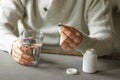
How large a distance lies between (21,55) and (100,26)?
51cm

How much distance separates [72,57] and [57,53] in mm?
82

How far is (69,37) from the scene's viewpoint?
1166 millimetres

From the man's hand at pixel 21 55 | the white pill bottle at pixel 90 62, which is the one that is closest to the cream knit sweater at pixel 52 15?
the man's hand at pixel 21 55

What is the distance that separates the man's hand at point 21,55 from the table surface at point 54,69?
0.07 feet

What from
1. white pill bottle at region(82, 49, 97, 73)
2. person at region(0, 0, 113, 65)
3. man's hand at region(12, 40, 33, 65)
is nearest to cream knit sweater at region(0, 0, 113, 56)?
person at region(0, 0, 113, 65)

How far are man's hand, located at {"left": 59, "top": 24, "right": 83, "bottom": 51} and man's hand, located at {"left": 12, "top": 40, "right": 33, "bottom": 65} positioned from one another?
17cm

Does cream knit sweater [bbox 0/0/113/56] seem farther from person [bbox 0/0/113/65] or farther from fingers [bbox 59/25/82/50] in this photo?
fingers [bbox 59/25/82/50]

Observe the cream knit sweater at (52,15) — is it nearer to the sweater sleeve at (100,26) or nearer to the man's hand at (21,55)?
the sweater sleeve at (100,26)

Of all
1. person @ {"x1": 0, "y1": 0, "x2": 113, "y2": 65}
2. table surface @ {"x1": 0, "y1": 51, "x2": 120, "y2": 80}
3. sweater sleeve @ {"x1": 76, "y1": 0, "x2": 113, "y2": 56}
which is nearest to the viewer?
table surface @ {"x1": 0, "y1": 51, "x2": 120, "y2": 80}

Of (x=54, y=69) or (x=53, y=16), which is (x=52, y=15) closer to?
(x=53, y=16)

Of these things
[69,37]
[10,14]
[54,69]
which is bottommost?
[54,69]

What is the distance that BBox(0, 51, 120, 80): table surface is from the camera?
108 cm

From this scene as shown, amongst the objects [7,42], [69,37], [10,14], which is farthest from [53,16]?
[69,37]

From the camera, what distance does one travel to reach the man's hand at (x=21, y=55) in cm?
120
